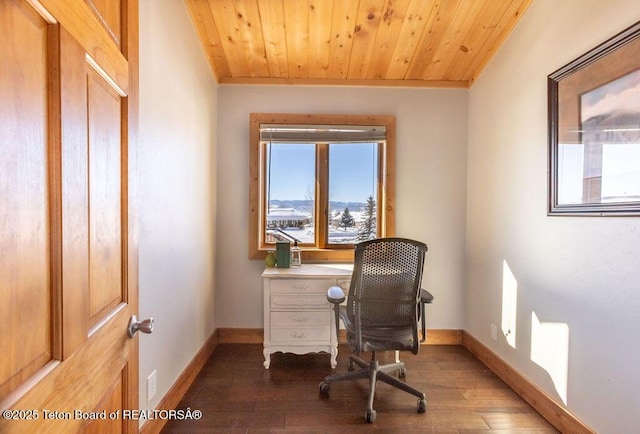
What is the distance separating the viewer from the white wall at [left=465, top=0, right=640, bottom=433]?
A: 139 centimetres

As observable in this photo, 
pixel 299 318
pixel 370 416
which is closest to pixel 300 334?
pixel 299 318

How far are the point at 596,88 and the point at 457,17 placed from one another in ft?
3.40

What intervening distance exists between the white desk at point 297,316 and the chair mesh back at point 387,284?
1.65ft

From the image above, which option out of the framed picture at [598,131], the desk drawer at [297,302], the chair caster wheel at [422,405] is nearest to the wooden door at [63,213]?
the desk drawer at [297,302]

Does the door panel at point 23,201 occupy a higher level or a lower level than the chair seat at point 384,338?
higher

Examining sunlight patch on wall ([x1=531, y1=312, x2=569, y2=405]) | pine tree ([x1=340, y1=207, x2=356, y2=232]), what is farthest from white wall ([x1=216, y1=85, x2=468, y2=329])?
sunlight patch on wall ([x1=531, y1=312, x2=569, y2=405])

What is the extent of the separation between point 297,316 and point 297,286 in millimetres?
231

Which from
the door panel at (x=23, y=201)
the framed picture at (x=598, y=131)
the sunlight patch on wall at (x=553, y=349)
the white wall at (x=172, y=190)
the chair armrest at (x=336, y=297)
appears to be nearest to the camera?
the door panel at (x=23, y=201)

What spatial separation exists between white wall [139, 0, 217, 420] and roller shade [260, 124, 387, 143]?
0.54 metres

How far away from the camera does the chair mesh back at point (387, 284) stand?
1.78m

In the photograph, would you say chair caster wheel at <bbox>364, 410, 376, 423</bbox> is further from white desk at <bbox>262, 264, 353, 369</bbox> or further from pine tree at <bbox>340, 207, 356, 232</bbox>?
pine tree at <bbox>340, 207, 356, 232</bbox>

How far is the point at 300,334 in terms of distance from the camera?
2.32 m

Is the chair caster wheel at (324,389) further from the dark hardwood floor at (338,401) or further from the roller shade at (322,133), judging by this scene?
the roller shade at (322,133)

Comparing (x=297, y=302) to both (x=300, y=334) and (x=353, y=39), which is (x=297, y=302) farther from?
(x=353, y=39)
